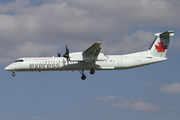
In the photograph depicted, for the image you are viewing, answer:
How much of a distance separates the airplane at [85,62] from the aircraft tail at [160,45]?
32 cm

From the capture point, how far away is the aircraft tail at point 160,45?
3756 centimetres

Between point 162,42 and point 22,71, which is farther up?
point 162,42

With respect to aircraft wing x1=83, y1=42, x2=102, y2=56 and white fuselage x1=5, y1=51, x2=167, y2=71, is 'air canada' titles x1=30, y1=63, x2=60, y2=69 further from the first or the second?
aircraft wing x1=83, y1=42, x2=102, y2=56

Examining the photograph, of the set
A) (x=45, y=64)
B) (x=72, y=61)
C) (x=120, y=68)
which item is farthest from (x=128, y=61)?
(x=45, y=64)

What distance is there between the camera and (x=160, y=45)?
3803cm

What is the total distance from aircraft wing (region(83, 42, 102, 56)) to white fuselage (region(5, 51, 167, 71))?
1521mm

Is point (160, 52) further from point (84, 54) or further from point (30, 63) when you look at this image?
point (30, 63)

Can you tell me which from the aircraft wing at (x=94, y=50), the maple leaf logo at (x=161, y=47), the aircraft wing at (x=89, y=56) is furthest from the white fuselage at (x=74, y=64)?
the maple leaf logo at (x=161, y=47)

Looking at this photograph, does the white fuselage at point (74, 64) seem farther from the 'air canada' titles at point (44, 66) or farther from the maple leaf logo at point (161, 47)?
the maple leaf logo at point (161, 47)

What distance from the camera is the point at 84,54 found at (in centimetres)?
3425

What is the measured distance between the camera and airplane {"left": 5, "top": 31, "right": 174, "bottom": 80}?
34.0 m

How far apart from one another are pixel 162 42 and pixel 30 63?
1762cm

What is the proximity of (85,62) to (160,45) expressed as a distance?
1083 centimetres

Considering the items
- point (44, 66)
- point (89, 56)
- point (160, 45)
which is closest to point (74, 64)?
point (89, 56)
